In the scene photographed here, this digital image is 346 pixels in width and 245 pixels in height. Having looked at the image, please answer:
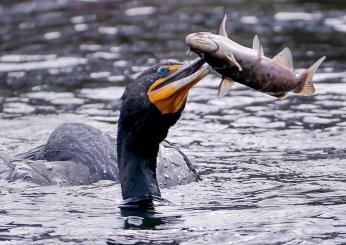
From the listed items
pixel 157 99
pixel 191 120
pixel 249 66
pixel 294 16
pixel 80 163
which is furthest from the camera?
pixel 294 16

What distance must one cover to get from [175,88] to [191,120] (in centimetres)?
410

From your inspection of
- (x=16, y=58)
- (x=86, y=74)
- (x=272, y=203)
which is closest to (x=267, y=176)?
(x=272, y=203)

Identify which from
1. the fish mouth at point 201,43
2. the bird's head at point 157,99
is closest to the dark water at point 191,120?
the bird's head at point 157,99

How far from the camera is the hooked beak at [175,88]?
848 centimetres

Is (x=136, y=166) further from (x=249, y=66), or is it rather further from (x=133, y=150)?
(x=249, y=66)

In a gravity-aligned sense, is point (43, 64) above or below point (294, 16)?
below

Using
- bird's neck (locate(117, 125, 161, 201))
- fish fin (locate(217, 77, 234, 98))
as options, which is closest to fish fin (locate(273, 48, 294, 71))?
fish fin (locate(217, 77, 234, 98))

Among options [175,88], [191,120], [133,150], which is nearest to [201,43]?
[175,88]

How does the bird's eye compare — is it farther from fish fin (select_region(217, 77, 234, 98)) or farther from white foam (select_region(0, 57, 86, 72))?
white foam (select_region(0, 57, 86, 72))

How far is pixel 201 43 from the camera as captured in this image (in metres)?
7.66

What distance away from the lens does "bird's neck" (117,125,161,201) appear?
30.2 ft

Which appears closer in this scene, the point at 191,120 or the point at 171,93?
the point at 171,93

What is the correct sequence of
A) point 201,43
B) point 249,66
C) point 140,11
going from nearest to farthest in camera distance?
point 201,43 < point 249,66 < point 140,11

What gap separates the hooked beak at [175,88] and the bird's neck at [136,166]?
480 mm
